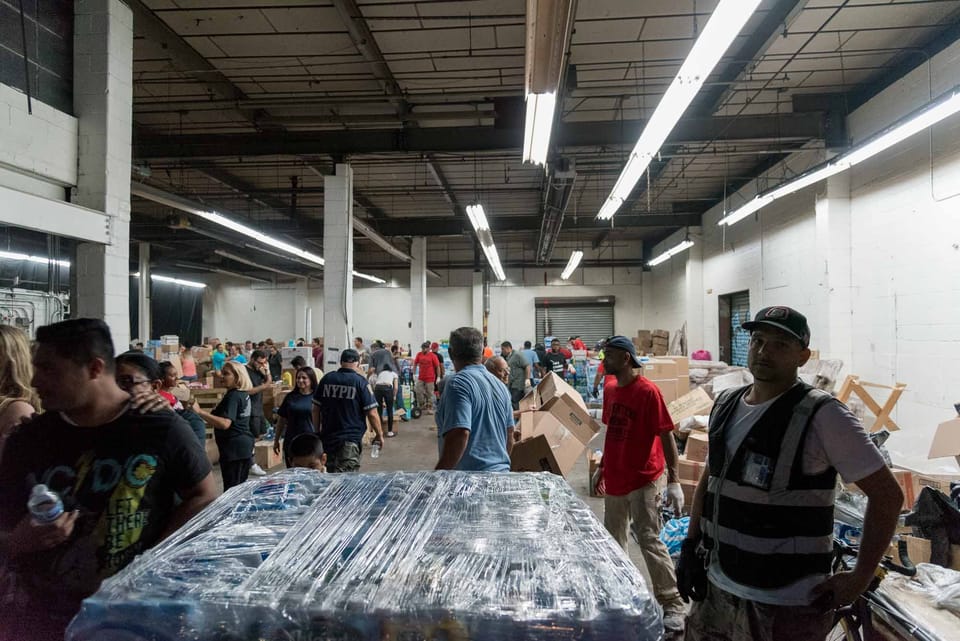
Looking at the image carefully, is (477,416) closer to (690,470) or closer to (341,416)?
(341,416)

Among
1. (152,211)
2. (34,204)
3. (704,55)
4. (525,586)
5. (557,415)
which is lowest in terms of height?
(557,415)

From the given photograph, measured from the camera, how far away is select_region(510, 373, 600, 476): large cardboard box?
4078mm

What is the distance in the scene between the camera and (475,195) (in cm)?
1165

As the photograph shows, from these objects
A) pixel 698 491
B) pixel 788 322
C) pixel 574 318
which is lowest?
pixel 698 491

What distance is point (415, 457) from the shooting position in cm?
680

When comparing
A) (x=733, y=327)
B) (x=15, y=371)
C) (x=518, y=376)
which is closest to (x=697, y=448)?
(x=518, y=376)

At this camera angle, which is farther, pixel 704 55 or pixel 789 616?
pixel 704 55

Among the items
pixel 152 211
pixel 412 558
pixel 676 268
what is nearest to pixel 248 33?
pixel 412 558

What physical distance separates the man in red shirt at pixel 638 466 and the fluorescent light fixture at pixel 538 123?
6.39 feet

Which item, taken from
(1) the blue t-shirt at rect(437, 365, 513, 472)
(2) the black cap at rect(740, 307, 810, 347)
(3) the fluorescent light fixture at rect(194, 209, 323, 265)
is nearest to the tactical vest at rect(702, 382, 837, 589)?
(2) the black cap at rect(740, 307, 810, 347)

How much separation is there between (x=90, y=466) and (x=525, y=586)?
1282 millimetres

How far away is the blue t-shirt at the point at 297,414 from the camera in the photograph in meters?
4.13

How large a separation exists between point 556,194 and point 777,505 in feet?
26.5

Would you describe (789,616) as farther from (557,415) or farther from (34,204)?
(34,204)
